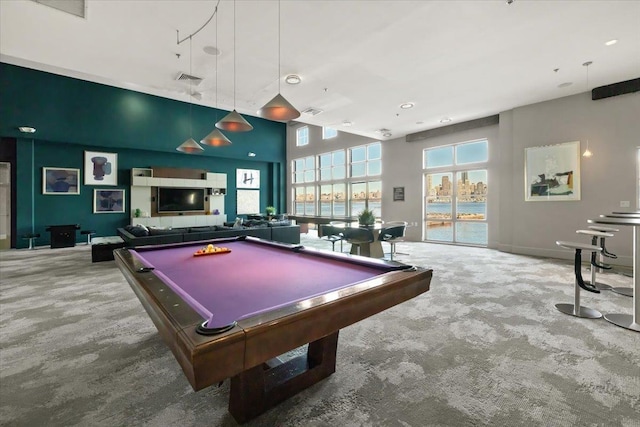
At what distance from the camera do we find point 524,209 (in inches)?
266

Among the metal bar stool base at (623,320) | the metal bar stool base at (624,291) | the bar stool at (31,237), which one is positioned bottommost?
the metal bar stool base at (623,320)

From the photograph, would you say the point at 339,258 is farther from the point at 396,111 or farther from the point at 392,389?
the point at 396,111

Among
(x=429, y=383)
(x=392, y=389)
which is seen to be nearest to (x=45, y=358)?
(x=392, y=389)

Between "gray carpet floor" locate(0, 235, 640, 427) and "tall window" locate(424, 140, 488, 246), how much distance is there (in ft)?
14.2

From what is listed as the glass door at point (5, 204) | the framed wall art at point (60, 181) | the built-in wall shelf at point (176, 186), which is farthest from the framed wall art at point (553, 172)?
the glass door at point (5, 204)

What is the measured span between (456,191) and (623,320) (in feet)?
18.5

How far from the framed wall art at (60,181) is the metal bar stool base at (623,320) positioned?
12056mm

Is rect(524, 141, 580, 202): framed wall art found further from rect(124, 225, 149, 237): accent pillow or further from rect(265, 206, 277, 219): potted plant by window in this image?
rect(265, 206, 277, 219): potted plant by window

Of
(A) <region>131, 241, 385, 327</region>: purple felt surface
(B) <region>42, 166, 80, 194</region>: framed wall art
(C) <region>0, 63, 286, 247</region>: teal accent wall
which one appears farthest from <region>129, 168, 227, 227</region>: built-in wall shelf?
(A) <region>131, 241, 385, 327</region>: purple felt surface

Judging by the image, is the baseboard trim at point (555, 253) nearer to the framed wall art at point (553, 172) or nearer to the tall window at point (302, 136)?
the framed wall art at point (553, 172)

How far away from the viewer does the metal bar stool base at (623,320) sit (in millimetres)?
2795

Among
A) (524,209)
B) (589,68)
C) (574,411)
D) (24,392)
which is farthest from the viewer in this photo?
(524,209)

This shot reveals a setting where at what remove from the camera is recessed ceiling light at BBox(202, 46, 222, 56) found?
399 cm

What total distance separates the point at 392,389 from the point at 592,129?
688cm
